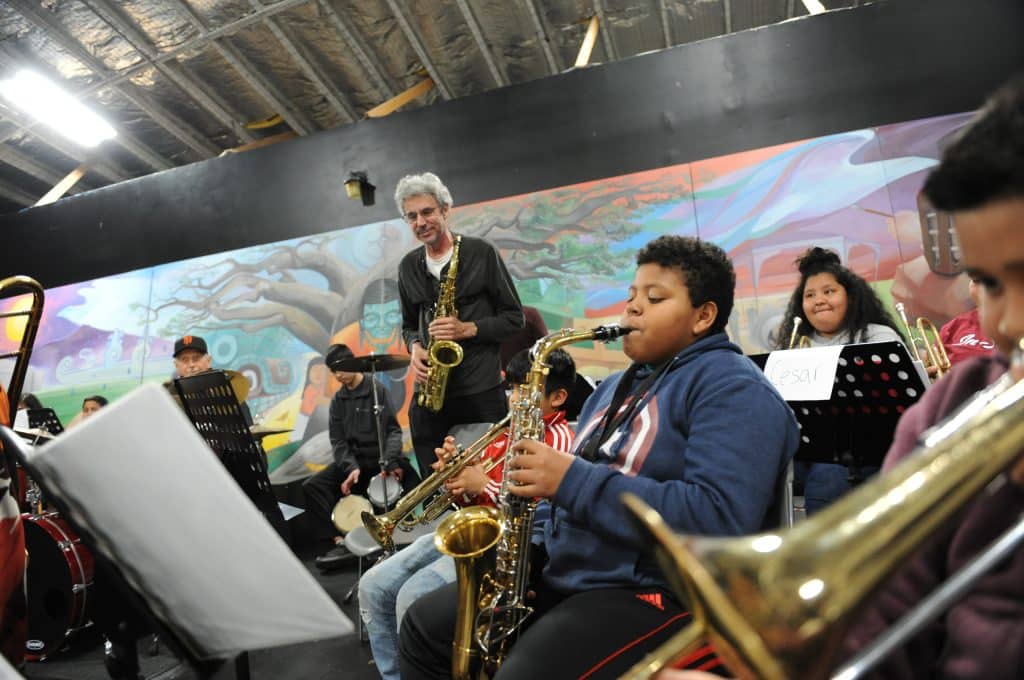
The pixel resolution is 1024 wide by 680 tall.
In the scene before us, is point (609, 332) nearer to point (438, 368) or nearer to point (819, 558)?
point (438, 368)

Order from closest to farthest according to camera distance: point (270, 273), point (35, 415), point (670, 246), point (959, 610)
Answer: point (959, 610), point (670, 246), point (35, 415), point (270, 273)

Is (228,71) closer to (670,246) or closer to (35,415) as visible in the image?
(35,415)

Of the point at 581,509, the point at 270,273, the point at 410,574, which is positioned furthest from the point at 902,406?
the point at 270,273

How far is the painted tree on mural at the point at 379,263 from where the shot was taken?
18.3 feet

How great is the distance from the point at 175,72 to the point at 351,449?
4.72 meters

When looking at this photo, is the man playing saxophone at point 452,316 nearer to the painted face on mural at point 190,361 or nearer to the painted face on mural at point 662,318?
the painted face on mural at point 662,318

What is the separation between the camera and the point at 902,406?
6.82 feet

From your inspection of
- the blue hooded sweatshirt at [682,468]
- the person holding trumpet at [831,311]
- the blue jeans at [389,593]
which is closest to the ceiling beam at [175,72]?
the blue jeans at [389,593]

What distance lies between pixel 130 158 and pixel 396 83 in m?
4.14

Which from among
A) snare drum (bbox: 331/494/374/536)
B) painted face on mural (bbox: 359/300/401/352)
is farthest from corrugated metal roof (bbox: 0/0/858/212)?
snare drum (bbox: 331/494/374/536)

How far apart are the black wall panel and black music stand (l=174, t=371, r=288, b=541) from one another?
3.49m

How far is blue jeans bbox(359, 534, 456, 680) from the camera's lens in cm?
244

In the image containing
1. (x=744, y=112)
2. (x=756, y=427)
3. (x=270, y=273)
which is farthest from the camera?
(x=270, y=273)

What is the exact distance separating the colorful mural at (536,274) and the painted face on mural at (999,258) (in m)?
4.55
